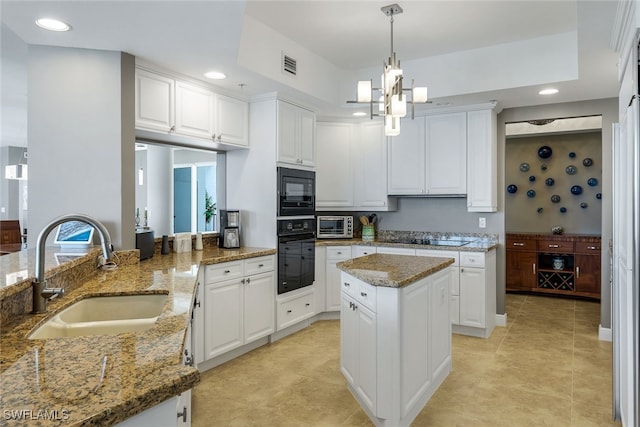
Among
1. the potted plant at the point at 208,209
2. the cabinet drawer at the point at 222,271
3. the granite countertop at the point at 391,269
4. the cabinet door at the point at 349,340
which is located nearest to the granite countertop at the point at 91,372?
the granite countertop at the point at 391,269

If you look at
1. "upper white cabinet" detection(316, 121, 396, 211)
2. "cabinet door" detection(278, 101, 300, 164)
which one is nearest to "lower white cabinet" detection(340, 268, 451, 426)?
"cabinet door" detection(278, 101, 300, 164)

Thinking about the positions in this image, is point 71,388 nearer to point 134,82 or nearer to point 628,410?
point 628,410

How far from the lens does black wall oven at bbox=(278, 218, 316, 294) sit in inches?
161

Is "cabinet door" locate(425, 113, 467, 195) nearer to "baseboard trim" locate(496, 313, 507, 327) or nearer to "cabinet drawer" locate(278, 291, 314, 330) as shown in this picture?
"baseboard trim" locate(496, 313, 507, 327)

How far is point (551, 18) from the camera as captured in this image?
3.31m

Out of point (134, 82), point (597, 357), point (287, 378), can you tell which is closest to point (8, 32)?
point (134, 82)

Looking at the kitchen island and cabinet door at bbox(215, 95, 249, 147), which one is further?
cabinet door at bbox(215, 95, 249, 147)

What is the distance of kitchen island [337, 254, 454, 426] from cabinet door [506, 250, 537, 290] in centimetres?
375

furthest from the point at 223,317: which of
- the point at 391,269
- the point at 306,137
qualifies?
the point at 306,137

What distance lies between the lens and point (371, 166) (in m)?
5.12

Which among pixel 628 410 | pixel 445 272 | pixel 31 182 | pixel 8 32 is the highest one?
pixel 8 32

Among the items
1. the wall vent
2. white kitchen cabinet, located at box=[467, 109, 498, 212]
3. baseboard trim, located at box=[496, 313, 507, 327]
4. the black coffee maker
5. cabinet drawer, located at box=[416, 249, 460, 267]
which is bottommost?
baseboard trim, located at box=[496, 313, 507, 327]

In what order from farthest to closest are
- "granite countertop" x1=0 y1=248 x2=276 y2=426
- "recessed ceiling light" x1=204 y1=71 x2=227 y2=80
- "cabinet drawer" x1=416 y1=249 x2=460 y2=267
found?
"cabinet drawer" x1=416 y1=249 x2=460 y2=267
"recessed ceiling light" x1=204 y1=71 x2=227 y2=80
"granite countertop" x1=0 y1=248 x2=276 y2=426

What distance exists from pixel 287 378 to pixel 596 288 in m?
4.74
